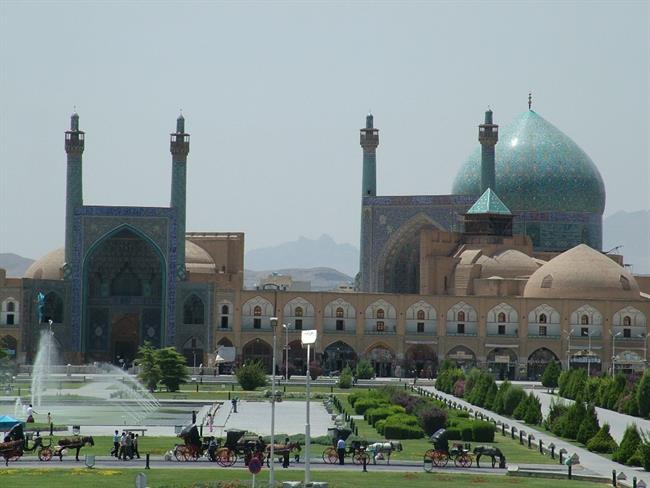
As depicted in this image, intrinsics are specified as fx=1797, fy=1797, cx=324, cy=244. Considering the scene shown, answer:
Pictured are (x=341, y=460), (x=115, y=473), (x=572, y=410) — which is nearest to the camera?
(x=115, y=473)

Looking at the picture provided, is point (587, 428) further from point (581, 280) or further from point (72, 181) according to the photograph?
point (72, 181)

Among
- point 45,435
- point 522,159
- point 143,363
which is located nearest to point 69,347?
point 143,363

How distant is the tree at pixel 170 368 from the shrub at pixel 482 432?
24.3 m

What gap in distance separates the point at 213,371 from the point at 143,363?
527 inches

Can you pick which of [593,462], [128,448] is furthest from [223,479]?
[593,462]

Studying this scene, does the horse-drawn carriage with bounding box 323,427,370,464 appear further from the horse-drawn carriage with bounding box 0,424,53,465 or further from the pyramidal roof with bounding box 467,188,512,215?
the pyramidal roof with bounding box 467,188,512,215

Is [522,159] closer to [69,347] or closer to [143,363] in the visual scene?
[69,347]

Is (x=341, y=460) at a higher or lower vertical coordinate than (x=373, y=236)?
lower

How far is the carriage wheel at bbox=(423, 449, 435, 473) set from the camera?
121ft

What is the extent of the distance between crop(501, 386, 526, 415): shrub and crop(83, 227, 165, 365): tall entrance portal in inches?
1204

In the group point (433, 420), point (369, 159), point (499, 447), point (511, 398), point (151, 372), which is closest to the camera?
point (499, 447)

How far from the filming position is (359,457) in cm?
3853

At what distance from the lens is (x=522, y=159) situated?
97.3m

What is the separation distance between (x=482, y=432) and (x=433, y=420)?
81.2 inches
